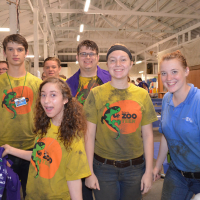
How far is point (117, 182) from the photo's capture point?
5.53ft

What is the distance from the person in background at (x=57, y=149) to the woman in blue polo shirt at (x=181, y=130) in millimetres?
755

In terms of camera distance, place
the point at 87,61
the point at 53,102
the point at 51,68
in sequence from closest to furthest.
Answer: the point at 53,102 < the point at 87,61 < the point at 51,68

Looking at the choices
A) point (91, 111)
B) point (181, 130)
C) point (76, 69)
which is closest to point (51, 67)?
point (91, 111)

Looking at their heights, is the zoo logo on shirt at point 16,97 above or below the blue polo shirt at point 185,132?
above

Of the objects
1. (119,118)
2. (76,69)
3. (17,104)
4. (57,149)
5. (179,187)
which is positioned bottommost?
(179,187)

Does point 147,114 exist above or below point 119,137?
above

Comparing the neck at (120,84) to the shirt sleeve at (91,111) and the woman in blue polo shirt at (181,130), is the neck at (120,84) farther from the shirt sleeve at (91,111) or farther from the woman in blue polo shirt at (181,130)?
the woman in blue polo shirt at (181,130)

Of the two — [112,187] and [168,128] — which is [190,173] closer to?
[168,128]

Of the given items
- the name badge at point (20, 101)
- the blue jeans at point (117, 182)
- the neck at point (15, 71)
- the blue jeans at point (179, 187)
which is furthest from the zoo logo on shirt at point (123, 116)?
the neck at point (15, 71)

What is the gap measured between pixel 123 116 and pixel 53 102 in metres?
0.56

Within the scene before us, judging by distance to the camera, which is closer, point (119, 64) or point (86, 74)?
point (119, 64)

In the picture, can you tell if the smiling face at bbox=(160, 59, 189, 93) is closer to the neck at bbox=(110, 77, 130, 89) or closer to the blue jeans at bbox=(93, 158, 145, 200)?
the neck at bbox=(110, 77, 130, 89)

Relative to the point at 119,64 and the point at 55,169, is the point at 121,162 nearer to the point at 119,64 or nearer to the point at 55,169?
the point at 55,169

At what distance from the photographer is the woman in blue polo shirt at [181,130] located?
1.63 meters
